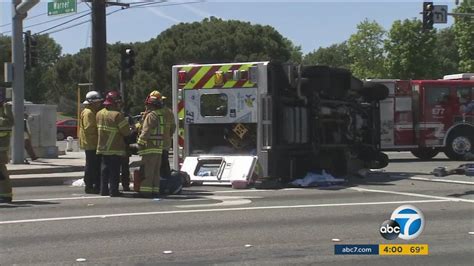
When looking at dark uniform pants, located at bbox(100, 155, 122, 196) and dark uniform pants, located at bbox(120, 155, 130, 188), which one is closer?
dark uniform pants, located at bbox(100, 155, 122, 196)

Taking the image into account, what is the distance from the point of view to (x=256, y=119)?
1227 cm

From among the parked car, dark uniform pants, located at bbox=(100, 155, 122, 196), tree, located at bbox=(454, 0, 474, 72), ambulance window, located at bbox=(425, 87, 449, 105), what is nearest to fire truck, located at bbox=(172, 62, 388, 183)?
dark uniform pants, located at bbox=(100, 155, 122, 196)

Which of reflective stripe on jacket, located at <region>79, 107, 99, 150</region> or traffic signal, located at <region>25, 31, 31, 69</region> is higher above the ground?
traffic signal, located at <region>25, 31, 31, 69</region>

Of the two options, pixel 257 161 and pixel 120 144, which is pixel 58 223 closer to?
pixel 120 144

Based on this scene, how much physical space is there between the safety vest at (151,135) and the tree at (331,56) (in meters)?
96.8

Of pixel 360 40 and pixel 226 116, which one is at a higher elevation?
pixel 360 40

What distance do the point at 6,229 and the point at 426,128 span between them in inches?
580

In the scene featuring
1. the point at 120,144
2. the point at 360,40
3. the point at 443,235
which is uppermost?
the point at 360,40

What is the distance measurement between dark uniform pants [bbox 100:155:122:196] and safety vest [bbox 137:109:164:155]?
455 mm

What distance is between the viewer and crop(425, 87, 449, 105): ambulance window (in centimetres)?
1968

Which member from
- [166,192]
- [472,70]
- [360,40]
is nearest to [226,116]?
[166,192]

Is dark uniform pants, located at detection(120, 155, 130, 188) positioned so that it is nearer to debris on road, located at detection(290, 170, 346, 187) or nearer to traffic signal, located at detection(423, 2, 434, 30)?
debris on road, located at detection(290, 170, 346, 187)

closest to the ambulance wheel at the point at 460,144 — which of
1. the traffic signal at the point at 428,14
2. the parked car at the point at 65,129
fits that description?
the traffic signal at the point at 428,14

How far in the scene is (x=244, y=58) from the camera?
4253cm
